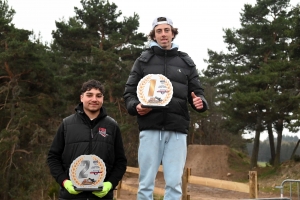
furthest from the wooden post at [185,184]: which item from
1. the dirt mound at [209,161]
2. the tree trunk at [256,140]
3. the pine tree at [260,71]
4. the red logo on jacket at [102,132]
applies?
the dirt mound at [209,161]

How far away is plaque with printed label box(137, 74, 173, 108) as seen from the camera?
113 inches

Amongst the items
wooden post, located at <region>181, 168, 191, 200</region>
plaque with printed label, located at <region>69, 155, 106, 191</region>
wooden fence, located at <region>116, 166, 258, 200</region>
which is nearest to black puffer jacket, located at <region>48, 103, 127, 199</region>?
plaque with printed label, located at <region>69, 155, 106, 191</region>

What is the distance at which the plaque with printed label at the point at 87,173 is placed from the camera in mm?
2711

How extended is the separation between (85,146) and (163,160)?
1.78 ft

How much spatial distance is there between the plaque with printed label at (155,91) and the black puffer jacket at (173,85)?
0.08 metres

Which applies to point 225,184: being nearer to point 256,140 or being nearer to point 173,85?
point 173,85

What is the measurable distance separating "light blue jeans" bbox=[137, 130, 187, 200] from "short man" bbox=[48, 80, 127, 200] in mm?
166

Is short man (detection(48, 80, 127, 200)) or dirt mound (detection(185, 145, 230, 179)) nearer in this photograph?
short man (detection(48, 80, 127, 200))

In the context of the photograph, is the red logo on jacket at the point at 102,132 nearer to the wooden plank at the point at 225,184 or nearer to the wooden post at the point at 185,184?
the wooden plank at the point at 225,184

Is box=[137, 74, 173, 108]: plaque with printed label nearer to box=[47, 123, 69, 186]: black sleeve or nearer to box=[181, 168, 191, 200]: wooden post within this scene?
box=[47, 123, 69, 186]: black sleeve

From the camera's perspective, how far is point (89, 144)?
2.90 metres

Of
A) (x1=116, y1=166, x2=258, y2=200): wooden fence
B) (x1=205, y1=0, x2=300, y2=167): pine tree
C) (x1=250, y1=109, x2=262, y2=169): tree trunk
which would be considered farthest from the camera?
(x1=250, y1=109, x2=262, y2=169): tree trunk

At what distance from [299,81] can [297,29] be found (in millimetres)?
2665

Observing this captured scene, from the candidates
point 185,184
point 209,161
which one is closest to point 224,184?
point 185,184
